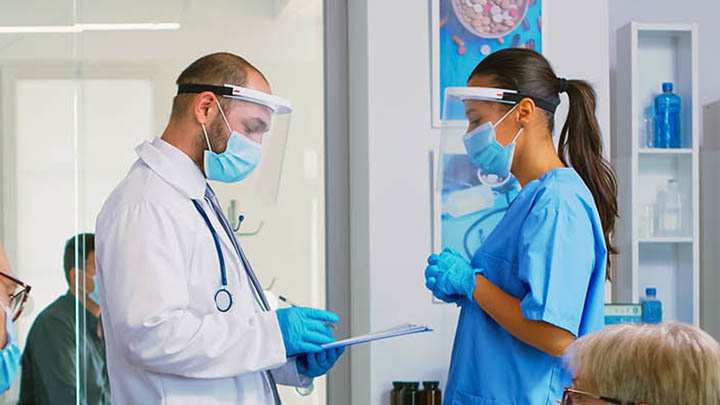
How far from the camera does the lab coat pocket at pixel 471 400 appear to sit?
81.1 inches

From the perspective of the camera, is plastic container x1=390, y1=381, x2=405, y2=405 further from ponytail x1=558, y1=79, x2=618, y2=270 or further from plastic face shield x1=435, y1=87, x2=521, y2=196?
ponytail x1=558, y1=79, x2=618, y2=270

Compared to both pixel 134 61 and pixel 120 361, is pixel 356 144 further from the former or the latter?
pixel 120 361

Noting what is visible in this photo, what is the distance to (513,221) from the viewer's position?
6.88 ft

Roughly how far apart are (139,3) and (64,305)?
101cm

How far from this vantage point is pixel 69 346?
2867mm

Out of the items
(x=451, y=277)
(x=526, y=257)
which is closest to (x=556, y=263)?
(x=526, y=257)

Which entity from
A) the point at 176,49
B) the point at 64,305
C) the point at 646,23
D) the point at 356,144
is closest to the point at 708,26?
the point at 646,23

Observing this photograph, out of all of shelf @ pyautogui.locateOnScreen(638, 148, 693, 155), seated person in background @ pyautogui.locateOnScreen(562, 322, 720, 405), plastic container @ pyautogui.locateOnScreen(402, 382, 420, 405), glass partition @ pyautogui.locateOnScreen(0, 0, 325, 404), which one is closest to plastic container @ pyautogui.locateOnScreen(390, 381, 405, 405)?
plastic container @ pyautogui.locateOnScreen(402, 382, 420, 405)

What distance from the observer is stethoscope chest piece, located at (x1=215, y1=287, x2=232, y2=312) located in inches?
68.7

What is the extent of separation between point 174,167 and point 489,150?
2.52ft

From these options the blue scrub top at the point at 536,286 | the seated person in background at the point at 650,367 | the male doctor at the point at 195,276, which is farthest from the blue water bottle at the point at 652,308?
the seated person in background at the point at 650,367

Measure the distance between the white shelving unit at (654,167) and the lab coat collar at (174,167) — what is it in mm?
1878

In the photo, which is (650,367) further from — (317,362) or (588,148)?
(588,148)

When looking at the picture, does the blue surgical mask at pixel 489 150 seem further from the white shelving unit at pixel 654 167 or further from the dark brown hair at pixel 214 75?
the white shelving unit at pixel 654 167
